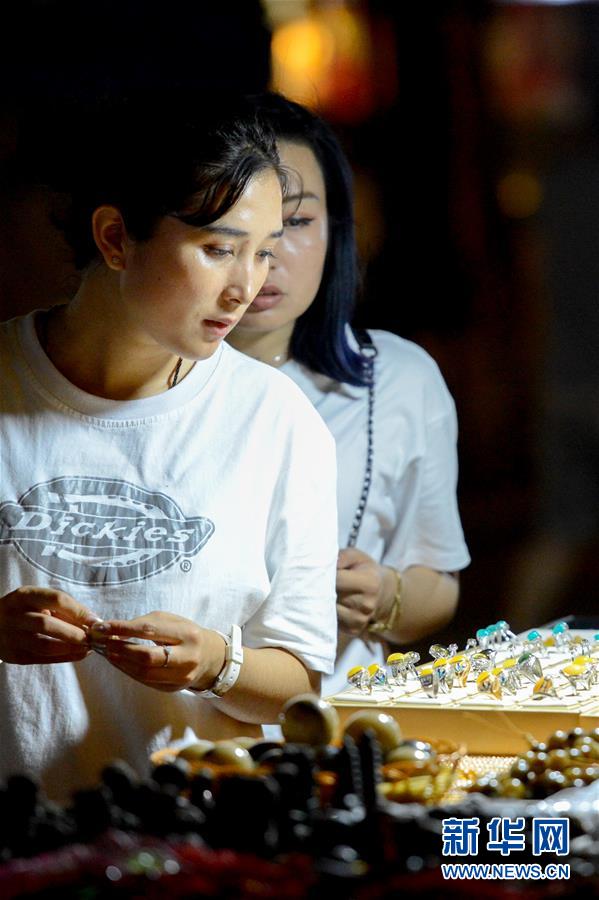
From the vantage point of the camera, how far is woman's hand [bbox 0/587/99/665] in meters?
1.33

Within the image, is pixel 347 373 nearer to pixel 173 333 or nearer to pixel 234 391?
pixel 234 391

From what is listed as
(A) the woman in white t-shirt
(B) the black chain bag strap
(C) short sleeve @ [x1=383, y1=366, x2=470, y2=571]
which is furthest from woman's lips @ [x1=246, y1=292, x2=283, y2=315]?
(C) short sleeve @ [x1=383, y1=366, x2=470, y2=571]

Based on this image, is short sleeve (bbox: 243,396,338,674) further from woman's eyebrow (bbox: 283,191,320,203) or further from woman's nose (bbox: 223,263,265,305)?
woman's eyebrow (bbox: 283,191,320,203)

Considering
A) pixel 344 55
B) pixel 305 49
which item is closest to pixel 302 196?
pixel 305 49

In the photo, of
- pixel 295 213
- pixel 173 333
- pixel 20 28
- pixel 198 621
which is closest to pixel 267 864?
pixel 198 621

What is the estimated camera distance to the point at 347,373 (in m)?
2.00

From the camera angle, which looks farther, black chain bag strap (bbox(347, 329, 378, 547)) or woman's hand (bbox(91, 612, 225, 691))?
black chain bag strap (bbox(347, 329, 378, 547))

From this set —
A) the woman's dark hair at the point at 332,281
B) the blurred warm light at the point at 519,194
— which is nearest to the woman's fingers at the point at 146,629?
the woman's dark hair at the point at 332,281

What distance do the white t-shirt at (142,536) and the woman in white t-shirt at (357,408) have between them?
1.22 ft

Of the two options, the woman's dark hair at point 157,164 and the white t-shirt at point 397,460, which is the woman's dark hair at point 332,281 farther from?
the woman's dark hair at point 157,164

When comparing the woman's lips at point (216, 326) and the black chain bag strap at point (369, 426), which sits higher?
the woman's lips at point (216, 326)

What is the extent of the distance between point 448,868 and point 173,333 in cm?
76

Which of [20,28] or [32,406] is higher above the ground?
[20,28]

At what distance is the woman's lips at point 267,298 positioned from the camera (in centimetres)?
185
